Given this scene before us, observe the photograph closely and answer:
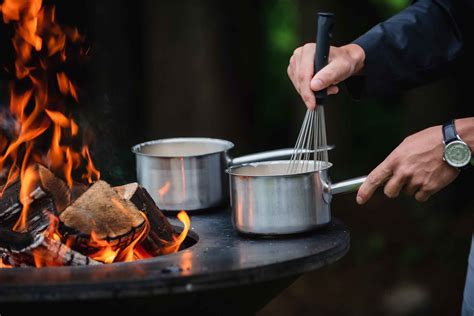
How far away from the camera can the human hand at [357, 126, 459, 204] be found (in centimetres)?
278

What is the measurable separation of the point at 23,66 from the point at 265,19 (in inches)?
186

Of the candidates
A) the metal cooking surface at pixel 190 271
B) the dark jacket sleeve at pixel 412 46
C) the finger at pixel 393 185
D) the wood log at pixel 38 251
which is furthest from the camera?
the dark jacket sleeve at pixel 412 46

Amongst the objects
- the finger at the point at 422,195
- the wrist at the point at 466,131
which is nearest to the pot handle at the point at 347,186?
the finger at the point at 422,195

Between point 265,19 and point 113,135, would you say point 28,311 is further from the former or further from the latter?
point 265,19

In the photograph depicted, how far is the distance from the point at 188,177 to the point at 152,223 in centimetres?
39

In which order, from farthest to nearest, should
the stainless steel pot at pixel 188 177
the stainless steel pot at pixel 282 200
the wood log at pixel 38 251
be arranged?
the stainless steel pot at pixel 188 177, the stainless steel pot at pixel 282 200, the wood log at pixel 38 251

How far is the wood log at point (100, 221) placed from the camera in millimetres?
2639

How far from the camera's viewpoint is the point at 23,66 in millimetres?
3377

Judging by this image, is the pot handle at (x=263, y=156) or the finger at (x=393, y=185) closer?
the finger at (x=393, y=185)

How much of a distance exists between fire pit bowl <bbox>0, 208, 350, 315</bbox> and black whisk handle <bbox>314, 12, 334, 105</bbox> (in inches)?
19.2

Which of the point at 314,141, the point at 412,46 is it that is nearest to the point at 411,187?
the point at 314,141

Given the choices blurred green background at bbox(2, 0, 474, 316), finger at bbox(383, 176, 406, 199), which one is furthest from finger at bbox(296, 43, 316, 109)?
blurred green background at bbox(2, 0, 474, 316)

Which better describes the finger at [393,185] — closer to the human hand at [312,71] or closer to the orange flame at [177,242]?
the human hand at [312,71]

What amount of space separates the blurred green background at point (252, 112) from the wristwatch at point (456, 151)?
122 inches
